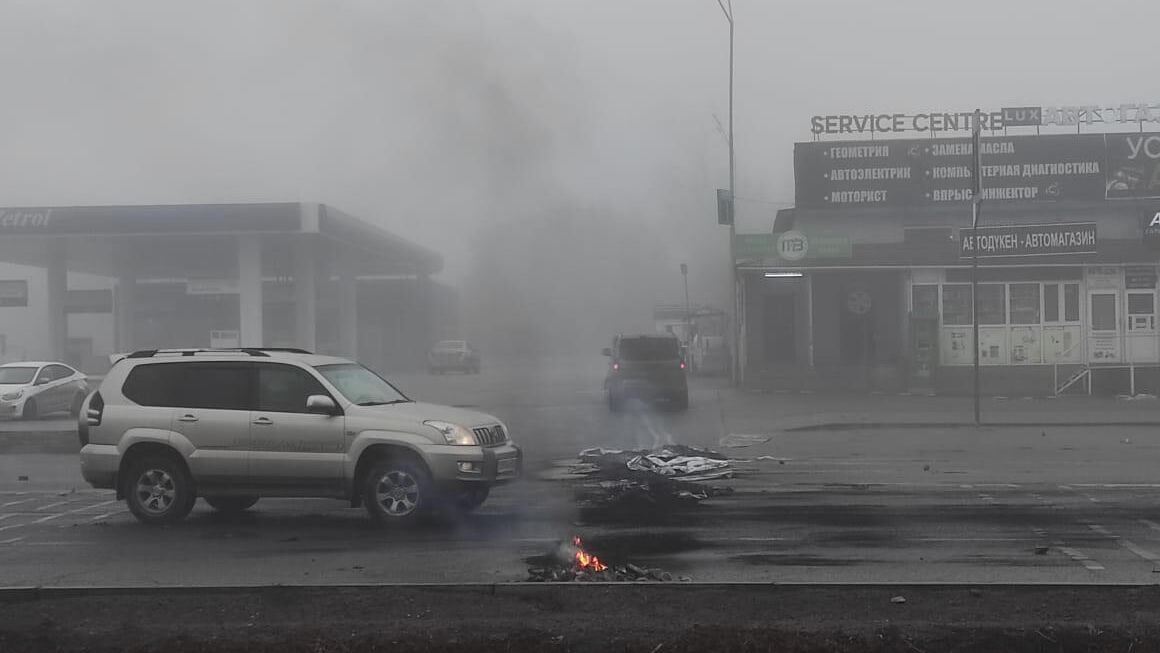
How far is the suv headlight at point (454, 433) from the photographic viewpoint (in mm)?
9008

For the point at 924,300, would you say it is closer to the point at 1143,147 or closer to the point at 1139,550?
the point at 1143,147

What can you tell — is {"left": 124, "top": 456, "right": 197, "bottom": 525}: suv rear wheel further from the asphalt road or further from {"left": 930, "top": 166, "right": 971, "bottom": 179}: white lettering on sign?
{"left": 930, "top": 166, "right": 971, "bottom": 179}: white lettering on sign

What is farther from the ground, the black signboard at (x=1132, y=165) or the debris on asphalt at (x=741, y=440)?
the black signboard at (x=1132, y=165)

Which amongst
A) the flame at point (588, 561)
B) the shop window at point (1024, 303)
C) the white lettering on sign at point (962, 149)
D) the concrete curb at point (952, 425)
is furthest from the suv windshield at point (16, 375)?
the white lettering on sign at point (962, 149)

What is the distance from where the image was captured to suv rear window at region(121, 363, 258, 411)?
9.42 m

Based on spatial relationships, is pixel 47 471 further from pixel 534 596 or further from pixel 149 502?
pixel 534 596

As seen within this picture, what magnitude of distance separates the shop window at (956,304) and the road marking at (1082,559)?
19.8 meters

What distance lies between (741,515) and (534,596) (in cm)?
387

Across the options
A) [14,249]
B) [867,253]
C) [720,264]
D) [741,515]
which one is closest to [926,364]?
[867,253]

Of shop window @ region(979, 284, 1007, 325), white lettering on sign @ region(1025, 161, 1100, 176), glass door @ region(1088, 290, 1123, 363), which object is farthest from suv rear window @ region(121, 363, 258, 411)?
white lettering on sign @ region(1025, 161, 1100, 176)

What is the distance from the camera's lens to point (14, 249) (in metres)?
38.4

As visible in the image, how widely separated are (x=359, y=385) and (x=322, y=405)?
0.76m

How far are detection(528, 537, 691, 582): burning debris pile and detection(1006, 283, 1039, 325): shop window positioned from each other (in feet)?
70.5

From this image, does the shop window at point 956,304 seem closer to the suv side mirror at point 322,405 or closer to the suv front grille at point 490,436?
the suv front grille at point 490,436
